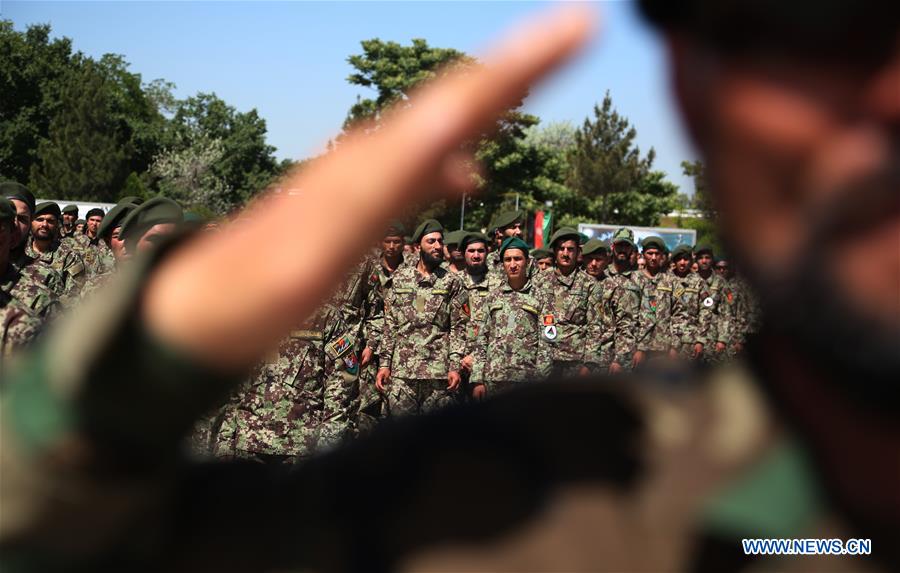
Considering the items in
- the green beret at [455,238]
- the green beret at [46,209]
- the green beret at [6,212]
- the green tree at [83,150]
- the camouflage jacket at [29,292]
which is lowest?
the camouflage jacket at [29,292]

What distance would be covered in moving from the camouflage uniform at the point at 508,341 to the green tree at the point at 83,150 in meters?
49.0

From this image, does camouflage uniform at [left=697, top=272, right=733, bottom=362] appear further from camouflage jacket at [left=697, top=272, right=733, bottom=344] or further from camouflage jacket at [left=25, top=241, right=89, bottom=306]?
camouflage jacket at [left=25, top=241, right=89, bottom=306]

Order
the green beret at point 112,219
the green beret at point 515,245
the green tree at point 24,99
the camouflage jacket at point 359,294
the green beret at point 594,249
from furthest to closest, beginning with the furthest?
the green tree at point 24,99, the green beret at point 594,249, the green beret at point 515,245, the green beret at point 112,219, the camouflage jacket at point 359,294

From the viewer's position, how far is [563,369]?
1151 cm

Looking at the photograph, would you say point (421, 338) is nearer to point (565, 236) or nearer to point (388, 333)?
point (388, 333)

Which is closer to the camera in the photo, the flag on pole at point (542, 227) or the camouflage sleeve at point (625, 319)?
the camouflage sleeve at point (625, 319)

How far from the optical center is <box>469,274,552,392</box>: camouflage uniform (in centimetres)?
1022

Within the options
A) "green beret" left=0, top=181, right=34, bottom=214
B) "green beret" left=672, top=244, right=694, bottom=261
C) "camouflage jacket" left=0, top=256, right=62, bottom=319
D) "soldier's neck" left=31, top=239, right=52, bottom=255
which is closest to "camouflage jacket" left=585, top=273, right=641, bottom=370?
"green beret" left=672, top=244, right=694, bottom=261

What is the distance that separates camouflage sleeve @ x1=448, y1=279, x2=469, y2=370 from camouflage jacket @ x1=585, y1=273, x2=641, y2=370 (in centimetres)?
235

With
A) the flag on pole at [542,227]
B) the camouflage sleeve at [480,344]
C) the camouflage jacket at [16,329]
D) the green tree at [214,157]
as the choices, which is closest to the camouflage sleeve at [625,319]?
the camouflage sleeve at [480,344]

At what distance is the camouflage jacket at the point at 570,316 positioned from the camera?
11672 millimetres

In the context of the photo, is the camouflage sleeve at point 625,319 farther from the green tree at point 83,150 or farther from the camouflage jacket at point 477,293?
the green tree at point 83,150

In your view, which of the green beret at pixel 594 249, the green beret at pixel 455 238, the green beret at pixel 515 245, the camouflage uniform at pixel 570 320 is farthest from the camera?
the green beret at pixel 594 249

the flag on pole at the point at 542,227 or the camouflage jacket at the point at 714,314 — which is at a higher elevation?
the flag on pole at the point at 542,227
